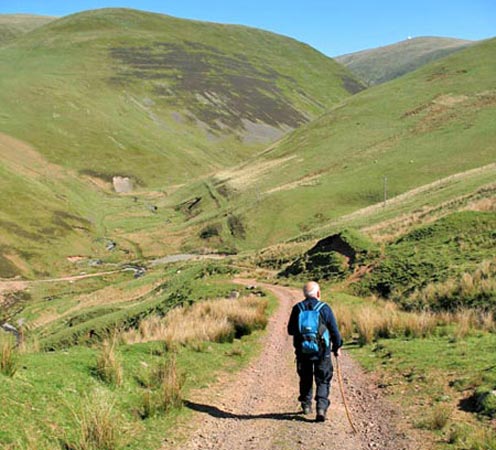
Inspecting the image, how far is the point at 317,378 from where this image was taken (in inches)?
Result: 352

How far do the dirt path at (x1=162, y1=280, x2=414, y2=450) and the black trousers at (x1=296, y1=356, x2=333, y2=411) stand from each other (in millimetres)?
326

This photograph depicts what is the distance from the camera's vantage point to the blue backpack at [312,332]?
866 centimetres

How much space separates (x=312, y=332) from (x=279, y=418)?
5.41ft

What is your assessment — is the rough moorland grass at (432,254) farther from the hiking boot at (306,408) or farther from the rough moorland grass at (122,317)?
the hiking boot at (306,408)

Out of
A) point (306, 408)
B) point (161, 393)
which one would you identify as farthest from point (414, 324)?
point (161, 393)

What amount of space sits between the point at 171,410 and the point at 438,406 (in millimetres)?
4202

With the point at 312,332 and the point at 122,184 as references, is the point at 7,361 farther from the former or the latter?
the point at 122,184

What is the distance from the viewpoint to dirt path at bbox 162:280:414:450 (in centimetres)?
791

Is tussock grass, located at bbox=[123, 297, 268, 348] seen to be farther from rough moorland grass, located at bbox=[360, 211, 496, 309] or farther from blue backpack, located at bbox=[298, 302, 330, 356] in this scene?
rough moorland grass, located at bbox=[360, 211, 496, 309]

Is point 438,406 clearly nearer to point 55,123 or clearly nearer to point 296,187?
point 296,187

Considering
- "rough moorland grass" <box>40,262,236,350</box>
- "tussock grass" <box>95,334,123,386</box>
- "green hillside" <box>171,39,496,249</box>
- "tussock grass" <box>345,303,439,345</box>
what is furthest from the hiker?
"green hillside" <box>171,39,496,249</box>

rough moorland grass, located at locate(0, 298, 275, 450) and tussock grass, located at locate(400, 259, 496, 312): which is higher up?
rough moorland grass, located at locate(0, 298, 275, 450)

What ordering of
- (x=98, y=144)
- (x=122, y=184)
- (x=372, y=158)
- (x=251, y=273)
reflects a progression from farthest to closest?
1. (x=98, y=144)
2. (x=122, y=184)
3. (x=372, y=158)
4. (x=251, y=273)

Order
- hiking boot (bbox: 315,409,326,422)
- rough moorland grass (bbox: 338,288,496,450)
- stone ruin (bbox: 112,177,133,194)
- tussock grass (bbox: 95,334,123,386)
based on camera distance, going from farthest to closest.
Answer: stone ruin (bbox: 112,177,133,194) < tussock grass (bbox: 95,334,123,386) < hiking boot (bbox: 315,409,326,422) < rough moorland grass (bbox: 338,288,496,450)
